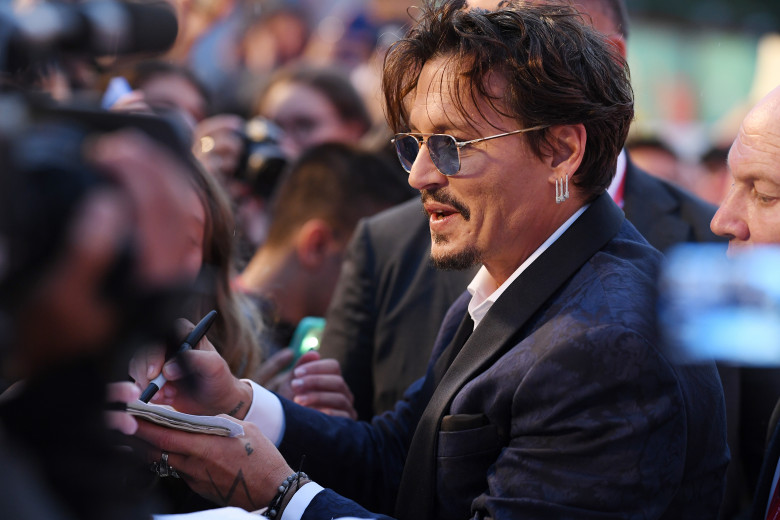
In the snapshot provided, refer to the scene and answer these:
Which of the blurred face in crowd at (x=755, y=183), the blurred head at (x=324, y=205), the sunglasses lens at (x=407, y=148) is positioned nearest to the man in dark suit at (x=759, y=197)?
the blurred face in crowd at (x=755, y=183)

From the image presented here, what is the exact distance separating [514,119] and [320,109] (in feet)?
10.4

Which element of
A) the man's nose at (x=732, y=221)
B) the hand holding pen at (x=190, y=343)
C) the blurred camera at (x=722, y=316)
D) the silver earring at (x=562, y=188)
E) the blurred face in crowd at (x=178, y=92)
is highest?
the silver earring at (x=562, y=188)

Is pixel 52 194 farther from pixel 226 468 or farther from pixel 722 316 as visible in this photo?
pixel 722 316

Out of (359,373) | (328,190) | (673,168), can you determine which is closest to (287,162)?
(328,190)

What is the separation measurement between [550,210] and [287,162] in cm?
251

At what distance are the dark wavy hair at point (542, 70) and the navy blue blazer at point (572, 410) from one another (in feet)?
0.52

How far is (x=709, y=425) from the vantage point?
1.79 metres

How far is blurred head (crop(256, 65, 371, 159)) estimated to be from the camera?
4988 mm

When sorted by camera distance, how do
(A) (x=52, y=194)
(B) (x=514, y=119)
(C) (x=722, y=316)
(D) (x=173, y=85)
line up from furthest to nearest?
1. (D) (x=173, y=85)
2. (B) (x=514, y=119)
3. (C) (x=722, y=316)
4. (A) (x=52, y=194)

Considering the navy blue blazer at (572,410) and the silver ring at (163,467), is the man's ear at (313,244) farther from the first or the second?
the silver ring at (163,467)

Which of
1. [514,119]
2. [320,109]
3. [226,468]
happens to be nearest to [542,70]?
[514,119]

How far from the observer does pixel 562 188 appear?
1956 millimetres

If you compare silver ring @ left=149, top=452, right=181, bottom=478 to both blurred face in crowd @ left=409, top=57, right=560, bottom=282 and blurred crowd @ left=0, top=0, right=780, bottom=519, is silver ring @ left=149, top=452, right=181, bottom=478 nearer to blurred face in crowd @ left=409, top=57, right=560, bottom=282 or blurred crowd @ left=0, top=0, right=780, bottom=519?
blurred crowd @ left=0, top=0, right=780, bottom=519

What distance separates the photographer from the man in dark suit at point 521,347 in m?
1.64
